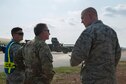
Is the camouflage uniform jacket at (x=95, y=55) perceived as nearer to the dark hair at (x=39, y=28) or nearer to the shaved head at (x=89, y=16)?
the shaved head at (x=89, y=16)

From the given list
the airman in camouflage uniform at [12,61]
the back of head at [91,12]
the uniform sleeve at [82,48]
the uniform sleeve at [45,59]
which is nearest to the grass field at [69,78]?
the airman in camouflage uniform at [12,61]

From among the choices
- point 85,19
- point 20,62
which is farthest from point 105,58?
point 20,62

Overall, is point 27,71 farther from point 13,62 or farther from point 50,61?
point 13,62

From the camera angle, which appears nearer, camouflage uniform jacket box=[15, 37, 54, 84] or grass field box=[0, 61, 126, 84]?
camouflage uniform jacket box=[15, 37, 54, 84]

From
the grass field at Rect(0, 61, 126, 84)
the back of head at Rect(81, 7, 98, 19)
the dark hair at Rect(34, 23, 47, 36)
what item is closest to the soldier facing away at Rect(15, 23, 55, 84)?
the dark hair at Rect(34, 23, 47, 36)

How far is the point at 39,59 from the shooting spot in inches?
257

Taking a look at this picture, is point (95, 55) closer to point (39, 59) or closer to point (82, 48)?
point (82, 48)

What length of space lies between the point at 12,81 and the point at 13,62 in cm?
38

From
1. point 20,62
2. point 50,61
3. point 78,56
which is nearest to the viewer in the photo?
point 78,56

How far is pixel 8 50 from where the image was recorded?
773 cm

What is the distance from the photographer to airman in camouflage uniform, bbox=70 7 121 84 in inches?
219

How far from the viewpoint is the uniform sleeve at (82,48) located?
18.1 feet

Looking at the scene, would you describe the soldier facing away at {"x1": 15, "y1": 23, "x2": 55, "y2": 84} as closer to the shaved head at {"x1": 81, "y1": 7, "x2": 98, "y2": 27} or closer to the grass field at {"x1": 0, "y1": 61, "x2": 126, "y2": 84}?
the shaved head at {"x1": 81, "y1": 7, "x2": 98, "y2": 27}

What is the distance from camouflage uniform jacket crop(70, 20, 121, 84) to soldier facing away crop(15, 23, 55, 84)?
2.89 ft
